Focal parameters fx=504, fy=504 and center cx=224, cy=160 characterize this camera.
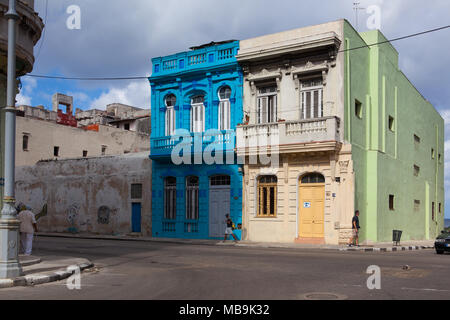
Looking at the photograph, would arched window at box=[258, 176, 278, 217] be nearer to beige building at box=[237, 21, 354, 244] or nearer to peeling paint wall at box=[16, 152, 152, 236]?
beige building at box=[237, 21, 354, 244]

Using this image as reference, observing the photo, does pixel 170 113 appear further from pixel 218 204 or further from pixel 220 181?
pixel 218 204

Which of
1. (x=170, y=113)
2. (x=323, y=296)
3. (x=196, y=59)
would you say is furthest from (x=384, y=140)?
(x=323, y=296)

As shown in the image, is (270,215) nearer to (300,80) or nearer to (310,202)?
(310,202)

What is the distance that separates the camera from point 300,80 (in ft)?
81.3

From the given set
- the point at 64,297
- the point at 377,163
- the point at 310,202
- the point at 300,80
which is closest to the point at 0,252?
the point at 64,297

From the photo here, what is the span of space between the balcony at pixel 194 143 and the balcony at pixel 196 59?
3691mm

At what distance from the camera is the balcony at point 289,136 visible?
74.7 feet

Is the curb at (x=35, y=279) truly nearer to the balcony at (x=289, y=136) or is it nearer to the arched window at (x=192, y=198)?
the balcony at (x=289, y=136)

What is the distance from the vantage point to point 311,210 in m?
23.8

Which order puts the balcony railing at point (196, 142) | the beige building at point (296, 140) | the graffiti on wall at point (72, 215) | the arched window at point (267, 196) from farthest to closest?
the graffiti on wall at point (72, 215)
the balcony railing at point (196, 142)
the arched window at point (267, 196)
the beige building at point (296, 140)

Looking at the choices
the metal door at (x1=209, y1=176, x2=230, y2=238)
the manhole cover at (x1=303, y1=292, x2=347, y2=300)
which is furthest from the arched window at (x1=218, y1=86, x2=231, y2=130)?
the manhole cover at (x1=303, y1=292, x2=347, y2=300)

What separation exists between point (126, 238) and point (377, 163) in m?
14.1

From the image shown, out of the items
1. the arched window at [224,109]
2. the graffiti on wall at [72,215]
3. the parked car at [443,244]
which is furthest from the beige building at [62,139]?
the parked car at [443,244]

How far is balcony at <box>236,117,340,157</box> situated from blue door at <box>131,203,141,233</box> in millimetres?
8162
